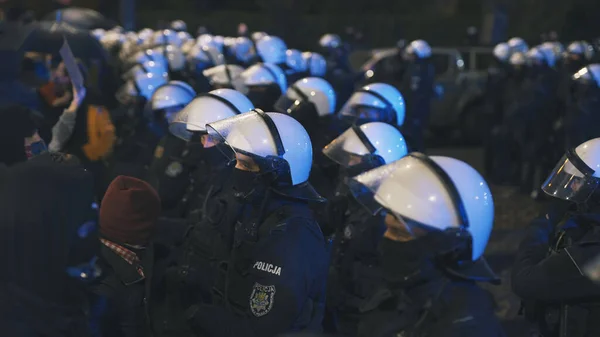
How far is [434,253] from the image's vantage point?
2961 millimetres

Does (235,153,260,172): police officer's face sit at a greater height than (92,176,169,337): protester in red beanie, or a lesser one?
greater

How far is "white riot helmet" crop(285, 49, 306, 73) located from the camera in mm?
10625

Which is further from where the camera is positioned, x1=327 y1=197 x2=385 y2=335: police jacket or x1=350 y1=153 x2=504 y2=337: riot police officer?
x1=327 y1=197 x2=385 y2=335: police jacket

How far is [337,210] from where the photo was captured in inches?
190

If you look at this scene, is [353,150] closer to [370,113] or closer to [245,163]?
[245,163]

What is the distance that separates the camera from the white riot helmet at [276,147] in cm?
367

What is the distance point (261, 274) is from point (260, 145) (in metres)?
0.63

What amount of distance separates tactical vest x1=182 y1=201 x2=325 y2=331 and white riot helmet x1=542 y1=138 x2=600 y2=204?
1136 mm

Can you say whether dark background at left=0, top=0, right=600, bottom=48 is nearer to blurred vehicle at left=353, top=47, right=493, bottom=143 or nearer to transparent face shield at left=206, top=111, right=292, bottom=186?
blurred vehicle at left=353, top=47, right=493, bottom=143

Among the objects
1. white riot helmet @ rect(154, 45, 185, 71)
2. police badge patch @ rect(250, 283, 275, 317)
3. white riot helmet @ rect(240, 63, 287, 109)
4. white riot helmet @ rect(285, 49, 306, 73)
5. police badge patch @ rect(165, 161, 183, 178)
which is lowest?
white riot helmet @ rect(154, 45, 185, 71)

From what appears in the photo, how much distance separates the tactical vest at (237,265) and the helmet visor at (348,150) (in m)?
1.15

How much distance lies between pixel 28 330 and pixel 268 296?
948 mm

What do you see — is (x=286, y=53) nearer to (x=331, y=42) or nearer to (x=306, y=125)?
(x=331, y=42)

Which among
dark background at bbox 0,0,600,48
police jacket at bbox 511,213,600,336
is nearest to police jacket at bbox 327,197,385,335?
police jacket at bbox 511,213,600,336
